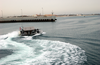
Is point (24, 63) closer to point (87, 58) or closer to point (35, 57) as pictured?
point (35, 57)

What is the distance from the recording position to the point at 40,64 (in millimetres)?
13523

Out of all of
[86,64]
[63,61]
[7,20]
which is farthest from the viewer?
[7,20]

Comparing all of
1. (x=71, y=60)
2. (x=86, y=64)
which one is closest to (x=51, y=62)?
(x=71, y=60)

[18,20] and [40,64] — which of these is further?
[18,20]

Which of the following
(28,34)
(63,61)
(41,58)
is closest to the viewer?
(63,61)

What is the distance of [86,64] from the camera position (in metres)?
13.4

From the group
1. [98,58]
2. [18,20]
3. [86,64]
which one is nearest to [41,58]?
[86,64]

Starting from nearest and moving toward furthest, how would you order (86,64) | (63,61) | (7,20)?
(86,64)
(63,61)
(7,20)

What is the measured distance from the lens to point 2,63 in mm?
13938

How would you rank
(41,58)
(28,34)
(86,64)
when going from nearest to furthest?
1. (86,64)
2. (41,58)
3. (28,34)

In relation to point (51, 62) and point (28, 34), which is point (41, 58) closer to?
point (51, 62)

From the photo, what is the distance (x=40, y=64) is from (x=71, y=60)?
4.37 meters

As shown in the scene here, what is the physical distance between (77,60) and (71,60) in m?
0.81

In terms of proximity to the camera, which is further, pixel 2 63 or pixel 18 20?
pixel 18 20
